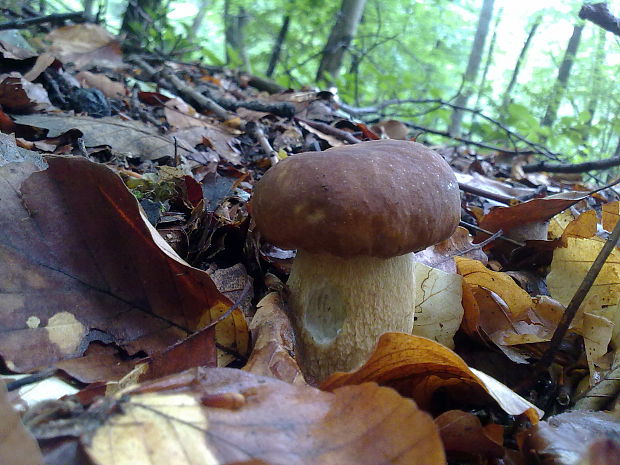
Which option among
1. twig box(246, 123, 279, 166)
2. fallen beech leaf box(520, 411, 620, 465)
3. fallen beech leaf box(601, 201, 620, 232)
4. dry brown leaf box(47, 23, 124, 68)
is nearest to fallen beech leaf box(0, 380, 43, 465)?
fallen beech leaf box(520, 411, 620, 465)

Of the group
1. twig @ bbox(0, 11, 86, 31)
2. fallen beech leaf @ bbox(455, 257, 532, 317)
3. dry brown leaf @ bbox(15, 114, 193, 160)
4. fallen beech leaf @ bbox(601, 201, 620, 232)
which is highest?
fallen beech leaf @ bbox(601, 201, 620, 232)

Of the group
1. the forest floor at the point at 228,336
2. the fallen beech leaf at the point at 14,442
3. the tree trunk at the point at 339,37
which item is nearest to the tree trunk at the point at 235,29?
the tree trunk at the point at 339,37

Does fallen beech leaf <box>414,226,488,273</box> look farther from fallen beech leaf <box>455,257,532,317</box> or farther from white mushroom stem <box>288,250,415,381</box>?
white mushroom stem <box>288,250,415,381</box>

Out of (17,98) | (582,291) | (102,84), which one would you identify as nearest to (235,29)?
(102,84)

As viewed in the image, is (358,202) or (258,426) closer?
(258,426)

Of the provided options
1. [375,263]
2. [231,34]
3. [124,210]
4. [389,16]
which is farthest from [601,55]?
[124,210]

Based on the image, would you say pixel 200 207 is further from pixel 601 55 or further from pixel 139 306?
pixel 601 55

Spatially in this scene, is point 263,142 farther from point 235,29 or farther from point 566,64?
point 566,64
